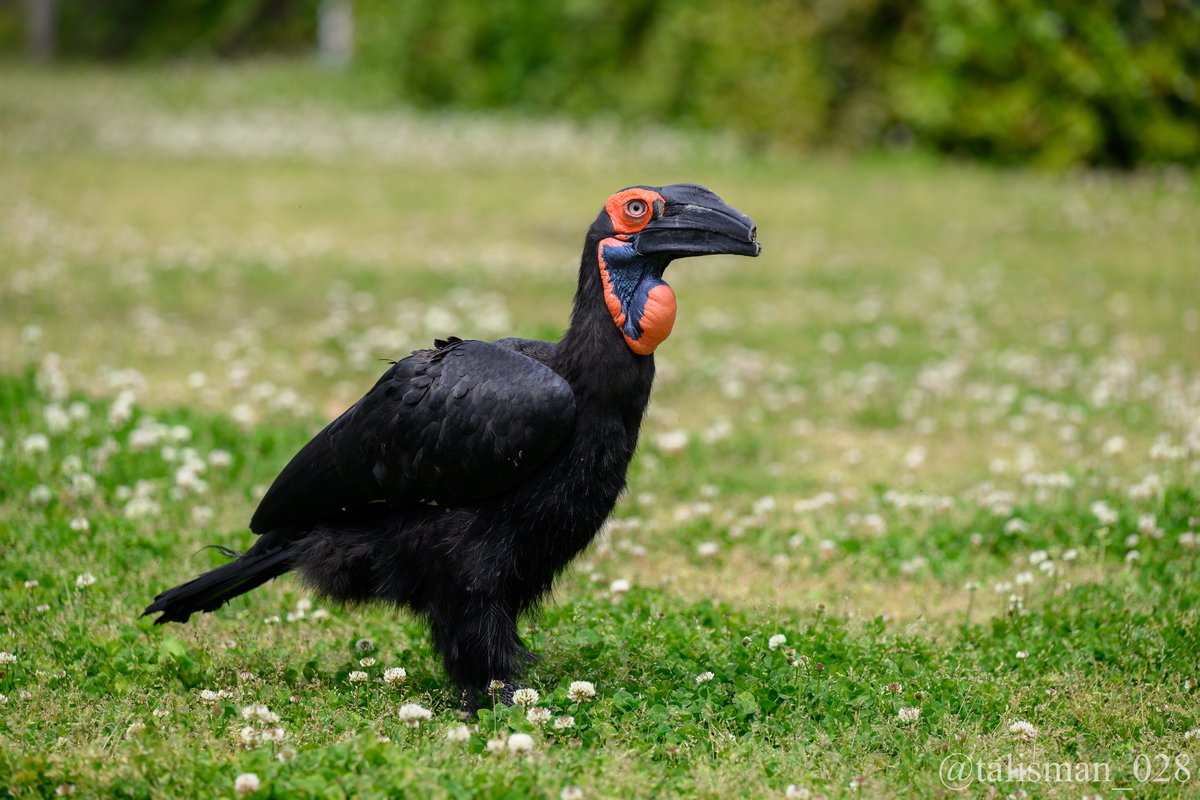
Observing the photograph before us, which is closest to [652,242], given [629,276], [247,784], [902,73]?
[629,276]

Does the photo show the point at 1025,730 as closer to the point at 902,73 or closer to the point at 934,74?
the point at 934,74

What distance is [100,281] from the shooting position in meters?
12.0

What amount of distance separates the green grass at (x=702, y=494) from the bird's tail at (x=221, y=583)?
0.17 metres

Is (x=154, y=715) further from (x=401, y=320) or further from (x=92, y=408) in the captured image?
(x=401, y=320)

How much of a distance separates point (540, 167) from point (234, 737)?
15732 millimetres

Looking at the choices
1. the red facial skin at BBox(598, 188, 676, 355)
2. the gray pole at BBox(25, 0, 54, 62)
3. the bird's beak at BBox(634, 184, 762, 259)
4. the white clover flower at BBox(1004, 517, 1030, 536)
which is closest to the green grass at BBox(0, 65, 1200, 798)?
the white clover flower at BBox(1004, 517, 1030, 536)

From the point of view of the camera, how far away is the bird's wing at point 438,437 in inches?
173

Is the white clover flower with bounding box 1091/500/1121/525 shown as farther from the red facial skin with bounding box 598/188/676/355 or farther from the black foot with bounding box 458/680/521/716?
the black foot with bounding box 458/680/521/716

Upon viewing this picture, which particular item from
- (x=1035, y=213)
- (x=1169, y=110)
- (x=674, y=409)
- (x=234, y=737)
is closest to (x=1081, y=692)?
(x=234, y=737)

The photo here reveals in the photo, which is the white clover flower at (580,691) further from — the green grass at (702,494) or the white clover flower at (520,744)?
Answer: the white clover flower at (520,744)

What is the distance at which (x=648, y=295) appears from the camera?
14.6ft

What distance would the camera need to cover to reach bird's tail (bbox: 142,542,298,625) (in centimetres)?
477

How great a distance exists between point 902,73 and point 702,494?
12.5 meters

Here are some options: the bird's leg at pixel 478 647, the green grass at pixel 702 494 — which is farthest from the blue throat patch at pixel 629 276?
the green grass at pixel 702 494
